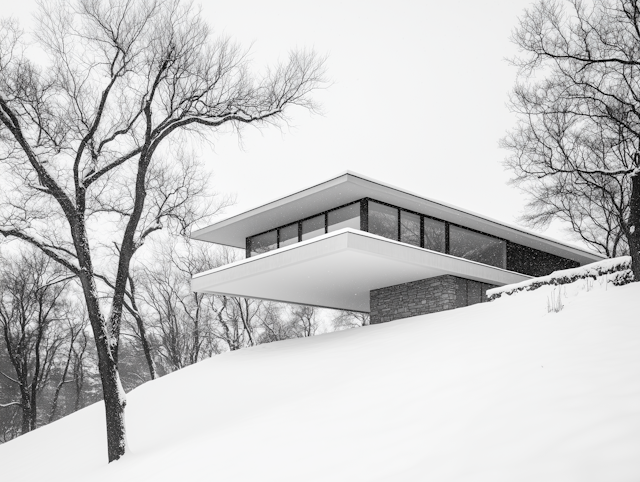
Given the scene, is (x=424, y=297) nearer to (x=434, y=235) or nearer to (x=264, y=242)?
(x=434, y=235)

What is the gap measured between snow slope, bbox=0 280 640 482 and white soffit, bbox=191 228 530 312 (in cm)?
198

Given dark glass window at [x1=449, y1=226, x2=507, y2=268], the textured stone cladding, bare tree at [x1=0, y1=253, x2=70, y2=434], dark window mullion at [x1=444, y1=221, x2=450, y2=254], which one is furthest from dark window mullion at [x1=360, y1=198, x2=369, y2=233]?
bare tree at [x1=0, y1=253, x2=70, y2=434]

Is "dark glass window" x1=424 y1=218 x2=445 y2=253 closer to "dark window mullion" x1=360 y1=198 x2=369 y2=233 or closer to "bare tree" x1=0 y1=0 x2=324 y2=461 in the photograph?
"dark window mullion" x1=360 y1=198 x2=369 y2=233

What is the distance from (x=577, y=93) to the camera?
14.5m

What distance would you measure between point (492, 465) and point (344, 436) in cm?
233

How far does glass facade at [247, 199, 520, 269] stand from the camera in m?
15.6

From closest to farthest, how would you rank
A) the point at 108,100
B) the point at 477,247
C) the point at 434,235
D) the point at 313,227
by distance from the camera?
the point at 108,100 → the point at 313,227 → the point at 434,235 → the point at 477,247

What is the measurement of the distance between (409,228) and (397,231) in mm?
582

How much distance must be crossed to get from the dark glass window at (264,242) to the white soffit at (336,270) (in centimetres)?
153

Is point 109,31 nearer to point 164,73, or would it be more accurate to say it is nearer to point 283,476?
point 164,73

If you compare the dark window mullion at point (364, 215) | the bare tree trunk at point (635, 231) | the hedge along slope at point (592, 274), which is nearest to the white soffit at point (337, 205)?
the dark window mullion at point (364, 215)

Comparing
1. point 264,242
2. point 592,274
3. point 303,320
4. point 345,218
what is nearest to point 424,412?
point 592,274

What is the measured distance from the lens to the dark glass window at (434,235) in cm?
1658

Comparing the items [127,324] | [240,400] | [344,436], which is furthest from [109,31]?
[127,324]
